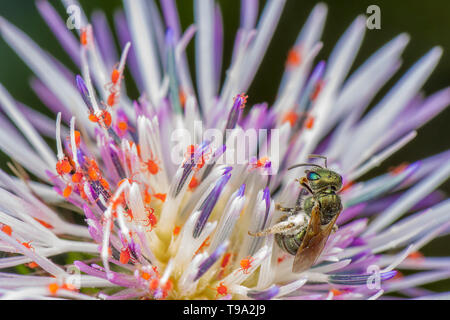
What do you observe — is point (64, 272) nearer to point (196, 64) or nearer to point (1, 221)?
point (1, 221)

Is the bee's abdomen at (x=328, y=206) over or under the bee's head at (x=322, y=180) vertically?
under

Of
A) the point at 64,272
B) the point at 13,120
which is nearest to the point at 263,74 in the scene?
the point at 13,120

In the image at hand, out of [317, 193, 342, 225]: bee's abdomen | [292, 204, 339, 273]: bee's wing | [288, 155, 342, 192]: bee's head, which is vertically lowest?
[292, 204, 339, 273]: bee's wing

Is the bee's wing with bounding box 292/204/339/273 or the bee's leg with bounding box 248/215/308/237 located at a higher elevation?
the bee's leg with bounding box 248/215/308/237

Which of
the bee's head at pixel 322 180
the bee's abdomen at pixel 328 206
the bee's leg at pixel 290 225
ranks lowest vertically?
the bee's leg at pixel 290 225

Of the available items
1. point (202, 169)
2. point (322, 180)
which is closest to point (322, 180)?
point (322, 180)
